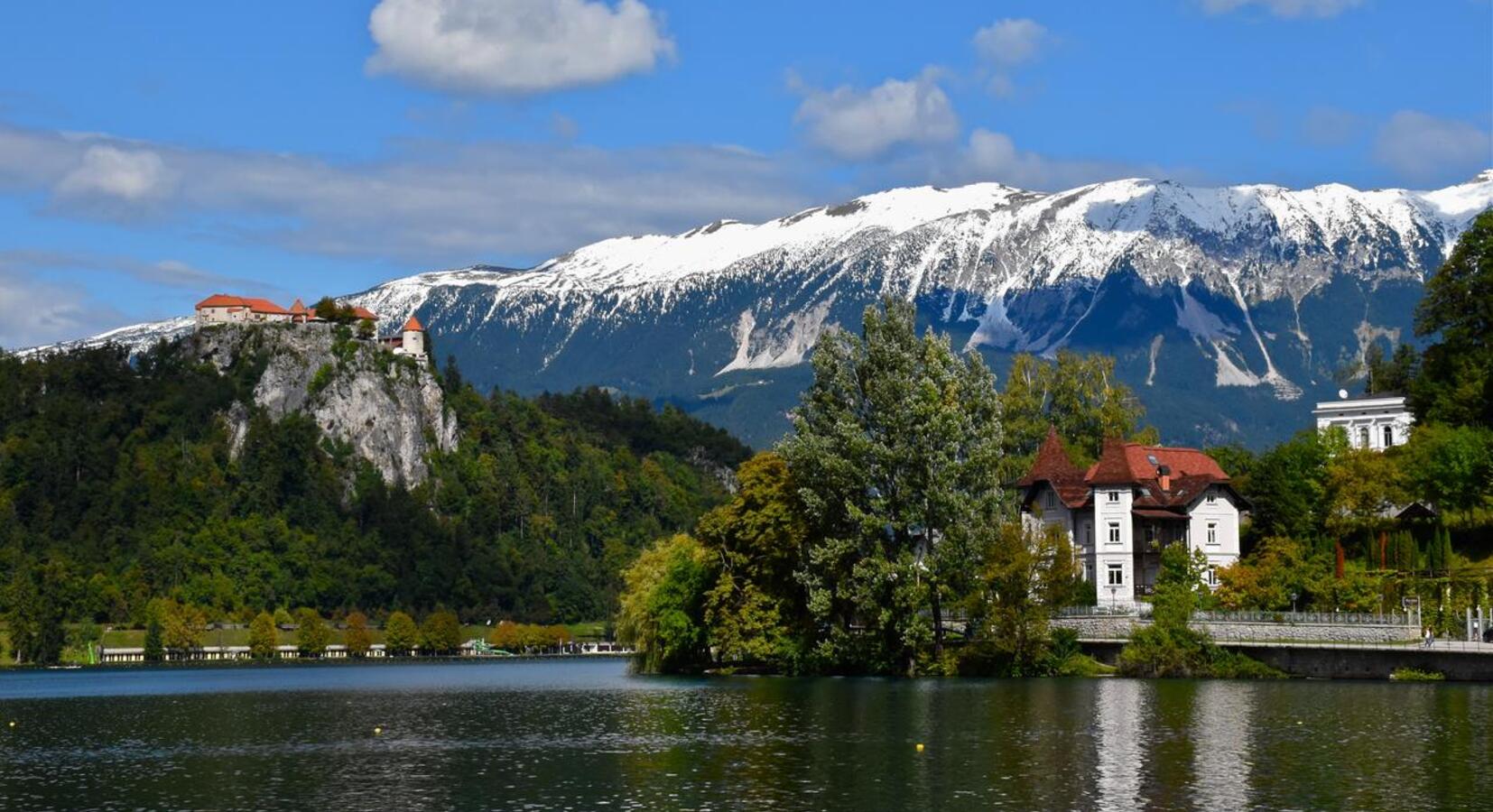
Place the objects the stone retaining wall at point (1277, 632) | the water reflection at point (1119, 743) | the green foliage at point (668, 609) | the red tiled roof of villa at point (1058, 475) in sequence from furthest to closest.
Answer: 1. the red tiled roof of villa at point (1058, 475)
2. the green foliage at point (668, 609)
3. the stone retaining wall at point (1277, 632)
4. the water reflection at point (1119, 743)

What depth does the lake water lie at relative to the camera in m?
52.4

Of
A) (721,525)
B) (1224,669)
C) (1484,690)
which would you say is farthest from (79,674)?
(1484,690)

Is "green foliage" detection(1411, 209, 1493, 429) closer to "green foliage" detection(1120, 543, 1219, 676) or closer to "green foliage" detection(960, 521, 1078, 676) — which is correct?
"green foliage" detection(1120, 543, 1219, 676)

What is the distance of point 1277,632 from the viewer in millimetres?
96812

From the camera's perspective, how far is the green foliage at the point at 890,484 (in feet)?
323

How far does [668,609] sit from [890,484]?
21956mm

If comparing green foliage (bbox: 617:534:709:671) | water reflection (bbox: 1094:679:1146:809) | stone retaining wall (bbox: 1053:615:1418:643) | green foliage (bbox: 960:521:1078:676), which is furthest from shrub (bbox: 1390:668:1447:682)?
green foliage (bbox: 617:534:709:671)

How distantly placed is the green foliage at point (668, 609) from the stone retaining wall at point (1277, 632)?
23853 mm

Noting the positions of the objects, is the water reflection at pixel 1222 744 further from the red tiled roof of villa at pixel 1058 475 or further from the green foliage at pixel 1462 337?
the green foliage at pixel 1462 337

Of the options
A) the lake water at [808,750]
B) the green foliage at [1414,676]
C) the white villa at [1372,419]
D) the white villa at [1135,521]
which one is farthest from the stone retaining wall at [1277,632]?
the white villa at [1372,419]

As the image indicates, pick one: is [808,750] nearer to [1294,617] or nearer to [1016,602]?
[1016,602]

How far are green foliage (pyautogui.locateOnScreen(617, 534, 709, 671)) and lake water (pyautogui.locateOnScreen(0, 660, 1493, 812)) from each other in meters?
15.0

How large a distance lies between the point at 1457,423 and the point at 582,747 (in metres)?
71.7

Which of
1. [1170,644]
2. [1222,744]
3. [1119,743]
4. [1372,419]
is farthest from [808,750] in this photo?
[1372,419]
